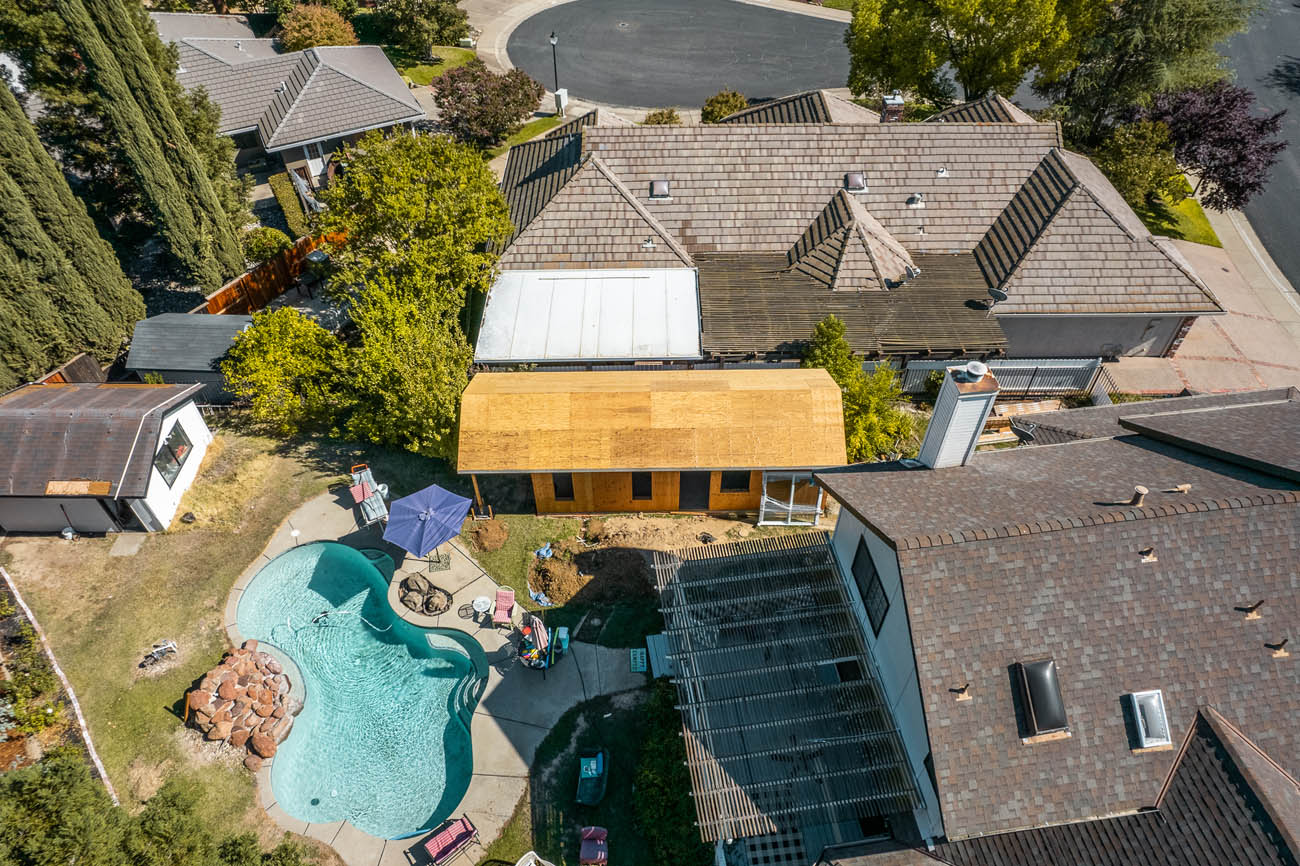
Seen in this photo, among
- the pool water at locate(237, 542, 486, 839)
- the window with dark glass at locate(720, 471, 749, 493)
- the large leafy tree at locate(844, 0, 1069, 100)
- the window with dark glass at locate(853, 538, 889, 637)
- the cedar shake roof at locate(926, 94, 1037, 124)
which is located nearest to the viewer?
the window with dark glass at locate(853, 538, 889, 637)

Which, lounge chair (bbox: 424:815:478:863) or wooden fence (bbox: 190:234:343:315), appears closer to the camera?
lounge chair (bbox: 424:815:478:863)

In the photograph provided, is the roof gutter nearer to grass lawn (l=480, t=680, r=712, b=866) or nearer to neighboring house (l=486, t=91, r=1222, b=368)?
neighboring house (l=486, t=91, r=1222, b=368)

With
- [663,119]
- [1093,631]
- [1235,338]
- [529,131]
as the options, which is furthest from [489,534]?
[1235,338]

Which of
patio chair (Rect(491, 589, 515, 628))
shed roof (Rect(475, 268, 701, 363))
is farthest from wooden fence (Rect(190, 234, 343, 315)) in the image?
patio chair (Rect(491, 589, 515, 628))

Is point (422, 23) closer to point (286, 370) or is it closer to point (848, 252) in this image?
point (286, 370)

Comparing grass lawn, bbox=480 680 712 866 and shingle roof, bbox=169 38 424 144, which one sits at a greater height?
shingle roof, bbox=169 38 424 144

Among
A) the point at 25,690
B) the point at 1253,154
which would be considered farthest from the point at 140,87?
the point at 1253,154

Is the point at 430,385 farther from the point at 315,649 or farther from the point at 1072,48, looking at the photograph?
the point at 1072,48
